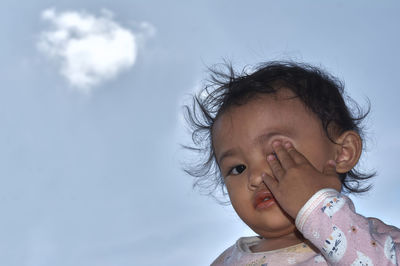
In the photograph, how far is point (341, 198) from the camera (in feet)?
6.14

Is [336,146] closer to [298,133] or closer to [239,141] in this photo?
[298,133]

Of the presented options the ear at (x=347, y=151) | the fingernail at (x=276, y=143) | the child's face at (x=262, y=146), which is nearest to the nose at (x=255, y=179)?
the child's face at (x=262, y=146)

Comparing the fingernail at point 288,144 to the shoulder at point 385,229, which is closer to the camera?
the shoulder at point 385,229

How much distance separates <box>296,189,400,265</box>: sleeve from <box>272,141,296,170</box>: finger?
0.26 metres

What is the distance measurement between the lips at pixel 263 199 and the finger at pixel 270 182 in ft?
0.44

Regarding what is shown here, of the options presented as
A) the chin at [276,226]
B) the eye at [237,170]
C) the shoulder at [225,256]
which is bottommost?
the chin at [276,226]

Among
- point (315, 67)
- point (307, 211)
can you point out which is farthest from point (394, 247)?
point (315, 67)

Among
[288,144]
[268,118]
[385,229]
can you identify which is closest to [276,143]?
[288,144]

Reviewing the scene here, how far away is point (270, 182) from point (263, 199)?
24 centimetres

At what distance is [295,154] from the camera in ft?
7.21

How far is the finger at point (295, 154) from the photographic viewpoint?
2137 millimetres

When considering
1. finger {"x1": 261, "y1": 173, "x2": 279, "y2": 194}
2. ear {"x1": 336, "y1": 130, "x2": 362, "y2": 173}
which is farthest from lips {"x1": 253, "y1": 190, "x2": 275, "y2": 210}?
ear {"x1": 336, "y1": 130, "x2": 362, "y2": 173}

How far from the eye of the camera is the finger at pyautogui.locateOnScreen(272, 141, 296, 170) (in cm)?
212

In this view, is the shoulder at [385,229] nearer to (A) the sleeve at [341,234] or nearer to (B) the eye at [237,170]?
(A) the sleeve at [341,234]
